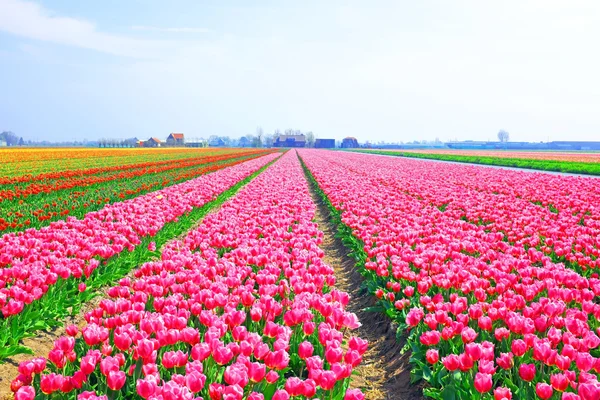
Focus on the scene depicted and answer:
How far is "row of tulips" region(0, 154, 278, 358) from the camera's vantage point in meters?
4.76

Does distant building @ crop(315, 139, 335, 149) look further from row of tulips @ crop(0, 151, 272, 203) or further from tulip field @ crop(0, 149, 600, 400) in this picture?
tulip field @ crop(0, 149, 600, 400)

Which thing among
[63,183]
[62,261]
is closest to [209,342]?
[62,261]

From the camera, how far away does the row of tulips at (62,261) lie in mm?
4765

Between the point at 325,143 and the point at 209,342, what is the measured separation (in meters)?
175

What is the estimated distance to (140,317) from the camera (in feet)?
13.0

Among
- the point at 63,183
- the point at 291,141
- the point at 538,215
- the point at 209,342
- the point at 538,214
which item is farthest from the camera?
the point at 291,141

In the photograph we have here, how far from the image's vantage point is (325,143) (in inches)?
6973

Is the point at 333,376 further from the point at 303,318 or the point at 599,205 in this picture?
the point at 599,205

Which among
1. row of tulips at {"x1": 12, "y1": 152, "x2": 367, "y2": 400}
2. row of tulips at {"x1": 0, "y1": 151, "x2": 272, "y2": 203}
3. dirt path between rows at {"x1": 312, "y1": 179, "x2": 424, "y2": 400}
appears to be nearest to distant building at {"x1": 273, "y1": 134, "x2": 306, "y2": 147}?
row of tulips at {"x1": 0, "y1": 151, "x2": 272, "y2": 203}

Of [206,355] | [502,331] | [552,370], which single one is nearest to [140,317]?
[206,355]

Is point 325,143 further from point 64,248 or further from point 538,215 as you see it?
point 64,248

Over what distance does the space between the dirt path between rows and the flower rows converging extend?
11.4ft

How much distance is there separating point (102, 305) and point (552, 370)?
3840mm

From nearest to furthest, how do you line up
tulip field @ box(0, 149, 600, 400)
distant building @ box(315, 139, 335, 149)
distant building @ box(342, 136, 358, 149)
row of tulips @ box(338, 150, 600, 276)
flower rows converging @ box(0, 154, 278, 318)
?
tulip field @ box(0, 149, 600, 400) < flower rows converging @ box(0, 154, 278, 318) < row of tulips @ box(338, 150, 600, 276) < distant building @ box(315, 139, 335, 149) < distant building @ box(342, 136, 358, 149)
